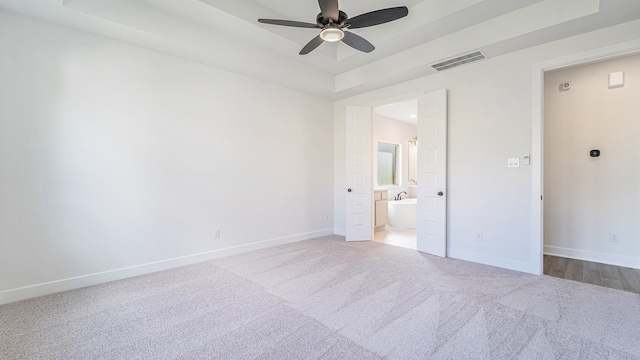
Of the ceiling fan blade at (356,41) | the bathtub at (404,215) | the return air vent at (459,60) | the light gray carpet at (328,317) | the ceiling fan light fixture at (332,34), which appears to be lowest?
the light gray carpet at (328,317)

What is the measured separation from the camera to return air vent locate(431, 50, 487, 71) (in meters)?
3.38

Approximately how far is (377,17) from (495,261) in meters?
3.24

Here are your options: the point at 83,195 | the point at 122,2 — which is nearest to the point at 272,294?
the point at 83,195

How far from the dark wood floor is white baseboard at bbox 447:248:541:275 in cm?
24

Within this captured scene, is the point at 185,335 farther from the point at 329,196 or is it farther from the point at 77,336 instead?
the point at 329,196

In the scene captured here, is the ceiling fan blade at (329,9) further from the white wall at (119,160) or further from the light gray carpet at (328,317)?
the light gray carpet at (328,317)

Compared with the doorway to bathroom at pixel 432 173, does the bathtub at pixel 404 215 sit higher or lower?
lower

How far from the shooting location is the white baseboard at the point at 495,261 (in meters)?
3.19

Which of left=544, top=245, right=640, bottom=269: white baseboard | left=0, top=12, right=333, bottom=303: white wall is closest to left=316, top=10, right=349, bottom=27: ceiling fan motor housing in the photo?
left=0, top=12, right=333, bottom=303: white wall

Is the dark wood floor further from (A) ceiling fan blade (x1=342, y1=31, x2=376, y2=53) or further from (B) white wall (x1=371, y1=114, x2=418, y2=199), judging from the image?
(B) white wall (x1=371, y1=114, x2=418, y2=199)

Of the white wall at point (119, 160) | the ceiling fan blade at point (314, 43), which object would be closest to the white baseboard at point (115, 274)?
the white wall at point (119, 160)

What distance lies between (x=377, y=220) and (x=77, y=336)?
4.91m

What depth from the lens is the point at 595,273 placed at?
126 inches

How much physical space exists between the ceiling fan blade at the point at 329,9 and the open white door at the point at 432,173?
7.14 ft
